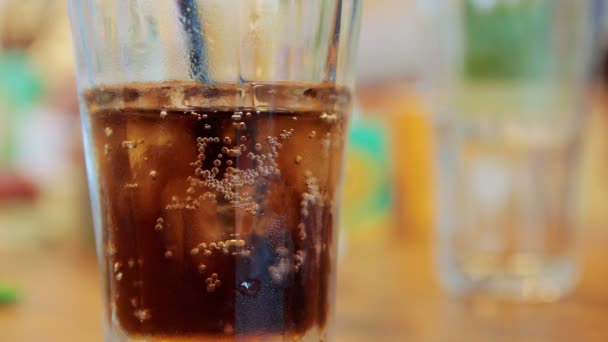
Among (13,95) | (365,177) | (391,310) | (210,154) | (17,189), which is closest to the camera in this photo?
(210,154)

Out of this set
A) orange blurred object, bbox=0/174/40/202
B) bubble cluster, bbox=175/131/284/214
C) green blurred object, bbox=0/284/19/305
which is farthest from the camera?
orange blurred object, bbox=0/174/40/202

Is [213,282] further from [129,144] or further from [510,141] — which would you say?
[510,141]

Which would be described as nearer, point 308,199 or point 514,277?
point 308,199

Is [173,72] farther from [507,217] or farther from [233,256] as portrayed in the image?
[507,217]

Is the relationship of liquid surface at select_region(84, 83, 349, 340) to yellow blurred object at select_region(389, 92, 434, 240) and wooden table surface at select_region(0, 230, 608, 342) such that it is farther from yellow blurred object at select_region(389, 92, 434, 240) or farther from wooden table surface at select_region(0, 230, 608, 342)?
yellow blurred object at select_region(389, 92, 434, 240)

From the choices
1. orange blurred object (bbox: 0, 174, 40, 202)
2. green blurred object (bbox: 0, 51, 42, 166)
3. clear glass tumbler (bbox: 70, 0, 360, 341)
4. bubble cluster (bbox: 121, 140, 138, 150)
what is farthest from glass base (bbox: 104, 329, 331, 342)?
green blurred object (bbox: 0, 51, 42, 166)

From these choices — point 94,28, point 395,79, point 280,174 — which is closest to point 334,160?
point 280,174

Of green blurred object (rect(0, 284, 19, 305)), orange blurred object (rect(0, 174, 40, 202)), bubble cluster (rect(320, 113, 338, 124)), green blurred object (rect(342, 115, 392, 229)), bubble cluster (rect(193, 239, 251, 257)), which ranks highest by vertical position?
bubble cluster (rect(320, 113, 338, 124))

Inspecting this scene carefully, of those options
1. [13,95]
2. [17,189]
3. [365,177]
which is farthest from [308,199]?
[13,95]
